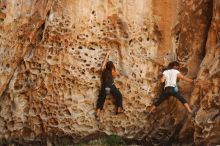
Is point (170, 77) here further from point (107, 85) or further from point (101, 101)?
point (101, 101)

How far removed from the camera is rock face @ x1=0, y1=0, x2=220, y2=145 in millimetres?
10469

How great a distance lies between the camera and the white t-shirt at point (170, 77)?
10703mm

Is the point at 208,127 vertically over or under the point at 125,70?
Result: under

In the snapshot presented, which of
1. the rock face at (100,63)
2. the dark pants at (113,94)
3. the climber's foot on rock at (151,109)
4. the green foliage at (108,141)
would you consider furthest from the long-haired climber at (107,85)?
the climber's foot on rock at (151,109)

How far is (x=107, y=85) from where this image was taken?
10.7 meters

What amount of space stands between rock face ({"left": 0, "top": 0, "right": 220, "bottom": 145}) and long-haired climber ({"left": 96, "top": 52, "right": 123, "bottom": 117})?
0.16m

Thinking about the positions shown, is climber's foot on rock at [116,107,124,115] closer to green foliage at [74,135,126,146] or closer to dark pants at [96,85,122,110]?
dark pants at [96,85,122,110]

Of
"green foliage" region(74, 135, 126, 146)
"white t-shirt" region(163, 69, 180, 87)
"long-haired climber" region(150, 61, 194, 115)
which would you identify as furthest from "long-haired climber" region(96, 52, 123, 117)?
"white t-shirt" region(163, 69, 180, 87)

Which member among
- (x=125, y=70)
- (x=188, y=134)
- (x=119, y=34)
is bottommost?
(x=188, y=134)

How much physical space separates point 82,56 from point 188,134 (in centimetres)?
259

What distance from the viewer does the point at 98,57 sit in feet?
35.8

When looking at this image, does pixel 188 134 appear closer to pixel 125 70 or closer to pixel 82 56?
pixel 125 70

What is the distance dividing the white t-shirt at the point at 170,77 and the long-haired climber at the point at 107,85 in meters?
0.94

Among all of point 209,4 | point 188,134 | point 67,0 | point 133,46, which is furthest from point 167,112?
point 67,0
